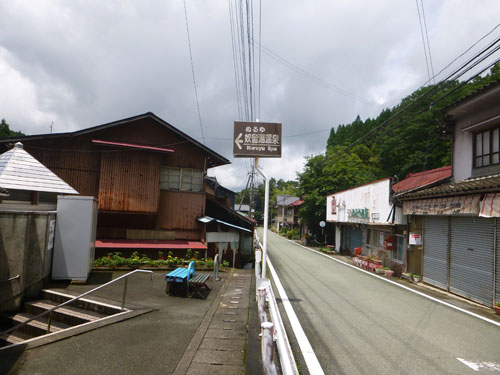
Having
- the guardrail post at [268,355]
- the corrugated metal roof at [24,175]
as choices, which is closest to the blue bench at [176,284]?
the guardrail post at [268,355]

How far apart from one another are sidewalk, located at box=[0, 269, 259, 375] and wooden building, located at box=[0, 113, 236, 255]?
22.2 ft

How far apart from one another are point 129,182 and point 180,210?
3058 millimetres

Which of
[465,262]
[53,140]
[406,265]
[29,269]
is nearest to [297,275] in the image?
[406,265]

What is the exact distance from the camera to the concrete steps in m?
6.60

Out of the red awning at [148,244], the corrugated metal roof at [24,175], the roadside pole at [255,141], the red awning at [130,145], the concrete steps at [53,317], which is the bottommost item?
the concrete steps at [53,317]

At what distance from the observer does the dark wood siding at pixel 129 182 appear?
46.7ft

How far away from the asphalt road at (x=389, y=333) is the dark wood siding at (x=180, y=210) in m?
7.16

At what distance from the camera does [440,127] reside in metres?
13.7

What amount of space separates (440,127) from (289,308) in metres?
11.5

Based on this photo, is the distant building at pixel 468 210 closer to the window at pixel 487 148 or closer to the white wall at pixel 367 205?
the window at pixel 487 148

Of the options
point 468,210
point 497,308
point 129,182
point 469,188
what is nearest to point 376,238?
point 468,210

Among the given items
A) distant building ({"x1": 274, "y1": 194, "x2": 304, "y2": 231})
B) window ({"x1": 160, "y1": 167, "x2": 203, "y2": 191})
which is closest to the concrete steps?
window ({"x1": 160, "y1": 167, "x2": 203, "y2": 191})

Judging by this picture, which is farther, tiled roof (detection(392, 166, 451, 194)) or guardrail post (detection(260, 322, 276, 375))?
tiled roof (detection(392, 166, 451, 194))

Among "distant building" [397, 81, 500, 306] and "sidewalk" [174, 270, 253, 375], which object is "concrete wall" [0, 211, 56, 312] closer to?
"sidewalk" [174, 270, 253, 375]
